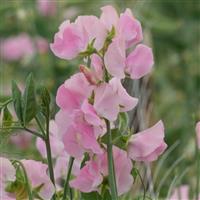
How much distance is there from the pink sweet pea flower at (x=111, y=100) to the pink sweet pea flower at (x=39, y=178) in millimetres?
72

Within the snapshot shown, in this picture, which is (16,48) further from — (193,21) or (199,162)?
(199,162)

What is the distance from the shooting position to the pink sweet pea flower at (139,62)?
26.6 inches

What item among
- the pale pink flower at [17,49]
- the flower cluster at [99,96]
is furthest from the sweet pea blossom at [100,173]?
the pale pink flower at [17,49]

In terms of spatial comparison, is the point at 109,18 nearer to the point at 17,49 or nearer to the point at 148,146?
the point at 148,146

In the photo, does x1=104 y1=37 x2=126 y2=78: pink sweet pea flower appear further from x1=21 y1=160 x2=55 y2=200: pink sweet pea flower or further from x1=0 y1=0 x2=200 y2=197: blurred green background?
x1=0 y1=0 x2=200 y2=197: blurred green background

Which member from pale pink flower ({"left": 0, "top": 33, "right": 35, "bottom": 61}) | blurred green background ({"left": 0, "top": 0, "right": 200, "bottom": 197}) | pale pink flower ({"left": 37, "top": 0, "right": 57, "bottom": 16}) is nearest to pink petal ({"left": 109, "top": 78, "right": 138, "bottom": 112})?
blurred green background ({"left": 0, "top": 0, "right": 200, "bottom": 197})

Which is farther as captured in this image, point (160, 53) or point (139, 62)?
point (160, 53)

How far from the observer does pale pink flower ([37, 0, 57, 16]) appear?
220 cm

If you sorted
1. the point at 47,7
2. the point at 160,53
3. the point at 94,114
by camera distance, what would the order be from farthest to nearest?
the point at 160,53 → the point at 47,7 → the point at 94,114

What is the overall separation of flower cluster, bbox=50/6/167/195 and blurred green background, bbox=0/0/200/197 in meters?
1.11

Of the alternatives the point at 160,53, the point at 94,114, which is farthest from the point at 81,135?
the point at 160,53

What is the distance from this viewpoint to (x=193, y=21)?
2391 mm

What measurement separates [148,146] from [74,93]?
0.07m

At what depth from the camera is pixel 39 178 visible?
Answer: 2.25ft
